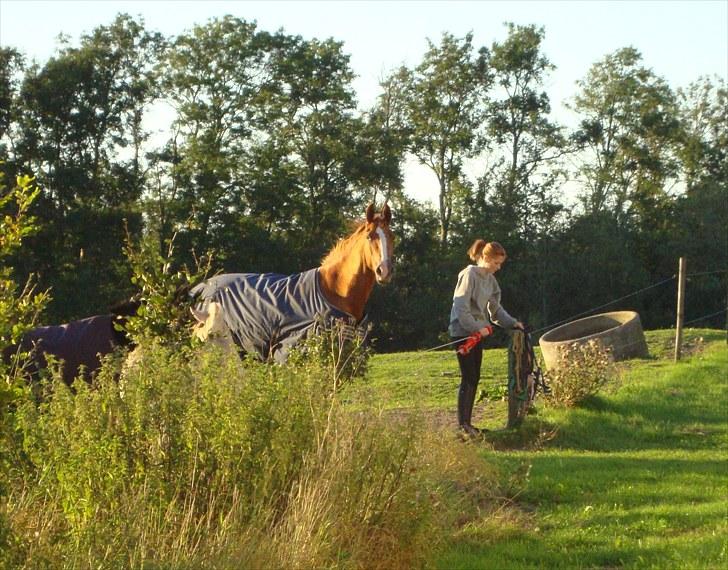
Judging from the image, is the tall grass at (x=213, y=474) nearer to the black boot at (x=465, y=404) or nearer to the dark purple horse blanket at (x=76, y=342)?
the dark purple horse blanket at (x=76, y=342)

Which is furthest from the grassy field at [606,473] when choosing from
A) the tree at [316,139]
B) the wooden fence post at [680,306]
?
the tree at [316,139]

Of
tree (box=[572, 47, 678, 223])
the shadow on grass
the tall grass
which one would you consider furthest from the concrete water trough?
tree (box=[572, 47, 678, 223])

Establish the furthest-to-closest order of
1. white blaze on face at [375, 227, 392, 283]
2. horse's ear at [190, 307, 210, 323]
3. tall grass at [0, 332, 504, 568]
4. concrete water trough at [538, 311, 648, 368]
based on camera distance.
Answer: concrete water trough at [538, 311, 648, 368]
white blaze on face at [375, 227, 392, 283]
horse's ear at [190, 307, 210, 323]
tall grass at [0, 332, 504, 568]

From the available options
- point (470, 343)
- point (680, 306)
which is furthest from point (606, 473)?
point (680, 306)

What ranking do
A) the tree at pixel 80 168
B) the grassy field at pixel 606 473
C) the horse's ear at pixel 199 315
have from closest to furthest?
the grassy field at pixel 606 473, the horse's ear at pixel 199 315, the tree at pixel 80 168

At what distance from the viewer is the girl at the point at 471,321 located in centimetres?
1161

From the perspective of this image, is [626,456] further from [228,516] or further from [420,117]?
[420,117]

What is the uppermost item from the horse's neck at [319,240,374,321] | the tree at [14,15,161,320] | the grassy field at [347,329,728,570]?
the tree at [14,15,161,320]

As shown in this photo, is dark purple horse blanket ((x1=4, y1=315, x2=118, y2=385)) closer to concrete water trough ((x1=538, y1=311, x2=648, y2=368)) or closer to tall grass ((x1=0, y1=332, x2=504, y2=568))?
tall grass ((x1=0, y1=332, x2=504, y2=568))

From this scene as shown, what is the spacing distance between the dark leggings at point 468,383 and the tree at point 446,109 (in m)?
36.5

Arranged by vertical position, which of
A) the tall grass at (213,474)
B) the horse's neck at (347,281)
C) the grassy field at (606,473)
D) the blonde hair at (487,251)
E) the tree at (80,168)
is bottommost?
the grassy field at (606,473)

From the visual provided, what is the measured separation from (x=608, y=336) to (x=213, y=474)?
13.8 m

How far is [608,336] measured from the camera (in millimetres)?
19156

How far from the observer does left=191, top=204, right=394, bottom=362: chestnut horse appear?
38.4 feet
